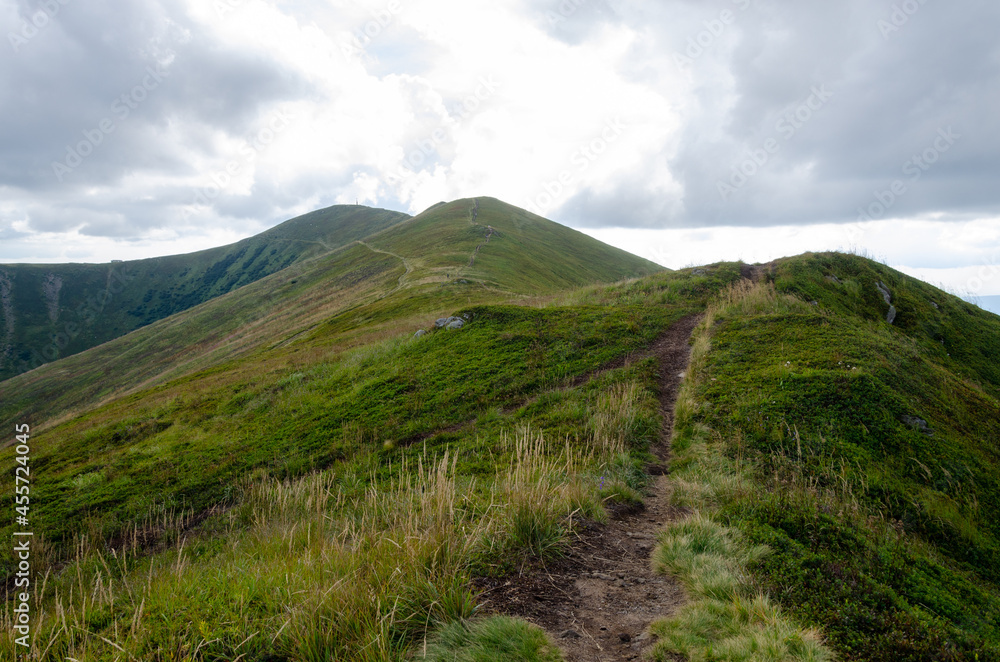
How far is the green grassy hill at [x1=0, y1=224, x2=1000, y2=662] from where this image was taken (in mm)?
4012

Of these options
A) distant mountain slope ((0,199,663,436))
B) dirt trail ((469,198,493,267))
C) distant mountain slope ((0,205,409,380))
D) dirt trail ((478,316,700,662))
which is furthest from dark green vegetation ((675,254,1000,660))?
distant mountain slope ((0,205,409,380))

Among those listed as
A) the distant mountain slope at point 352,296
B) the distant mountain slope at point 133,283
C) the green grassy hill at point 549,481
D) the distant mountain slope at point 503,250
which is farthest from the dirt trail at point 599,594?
the distant mountain slope at point 133,283

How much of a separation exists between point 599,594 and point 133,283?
215 m

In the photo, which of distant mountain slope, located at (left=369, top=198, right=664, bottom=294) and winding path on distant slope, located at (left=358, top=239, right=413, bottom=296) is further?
distant mountain slope, located at (left=369, top=198, right=664, bottom=294)

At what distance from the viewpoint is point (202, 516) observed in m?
11.4

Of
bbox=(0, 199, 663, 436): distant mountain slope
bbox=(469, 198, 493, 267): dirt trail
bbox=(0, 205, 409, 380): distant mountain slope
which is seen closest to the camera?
bbox=(0, 199, 663, 436): distant mountain slope

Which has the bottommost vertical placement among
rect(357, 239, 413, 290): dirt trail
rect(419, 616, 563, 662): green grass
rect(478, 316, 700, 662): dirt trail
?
rect(478, 316, 700, 662): dirt trail

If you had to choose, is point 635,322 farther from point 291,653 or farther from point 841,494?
point 291,653

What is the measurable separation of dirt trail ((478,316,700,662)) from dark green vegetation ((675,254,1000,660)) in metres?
1.12

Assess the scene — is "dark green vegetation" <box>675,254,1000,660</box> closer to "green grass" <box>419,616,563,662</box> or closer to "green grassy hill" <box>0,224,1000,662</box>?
"green grassy hill" <box>0,224,1000,662</box>

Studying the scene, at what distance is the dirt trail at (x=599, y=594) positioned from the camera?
4023mm

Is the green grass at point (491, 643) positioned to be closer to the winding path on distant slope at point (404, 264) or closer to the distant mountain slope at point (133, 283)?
the winding path on distant slope at point (404, 264)

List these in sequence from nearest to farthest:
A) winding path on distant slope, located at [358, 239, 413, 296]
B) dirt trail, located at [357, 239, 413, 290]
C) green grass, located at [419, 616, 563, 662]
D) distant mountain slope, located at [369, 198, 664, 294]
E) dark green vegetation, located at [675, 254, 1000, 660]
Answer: green grass, located at [419, 616, 563, 662]
dark green vegetation, located at [675, 254, 1000, 660]
dirt trail, located at [357, 239, 413, 290]
winding path on distant slope, located at [358, 239, 413, 296]
distant mountain slope, located at [369, 198, 664, 294]

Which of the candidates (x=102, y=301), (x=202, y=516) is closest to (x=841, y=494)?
(x=202, y=516)
